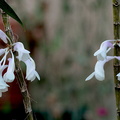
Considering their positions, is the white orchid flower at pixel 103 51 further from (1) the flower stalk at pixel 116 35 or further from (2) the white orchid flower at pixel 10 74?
(2) the white orchid flower at pixel 10 74

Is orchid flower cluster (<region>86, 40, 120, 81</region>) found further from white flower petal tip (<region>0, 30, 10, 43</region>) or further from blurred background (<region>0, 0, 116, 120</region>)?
blurred background (<region>0, 0, 116, 120</region>)

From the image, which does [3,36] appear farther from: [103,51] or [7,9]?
[103,51]

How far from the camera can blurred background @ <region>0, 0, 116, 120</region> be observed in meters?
2.22

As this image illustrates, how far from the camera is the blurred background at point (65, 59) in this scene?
2.22 meters

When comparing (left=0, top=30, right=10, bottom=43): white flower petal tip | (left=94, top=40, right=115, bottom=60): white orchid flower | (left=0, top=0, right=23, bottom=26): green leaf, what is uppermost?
(left=0, top=0, right=23, bottom=26): green leaf

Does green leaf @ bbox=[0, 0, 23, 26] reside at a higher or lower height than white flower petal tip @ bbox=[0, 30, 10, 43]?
higher

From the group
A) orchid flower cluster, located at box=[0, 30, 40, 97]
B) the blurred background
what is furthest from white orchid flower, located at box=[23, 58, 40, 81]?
the blurred background

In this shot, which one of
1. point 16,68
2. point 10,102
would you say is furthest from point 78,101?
point 16,68

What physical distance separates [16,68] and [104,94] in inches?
65.1

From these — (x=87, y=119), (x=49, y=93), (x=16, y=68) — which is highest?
(x=16, y=68)

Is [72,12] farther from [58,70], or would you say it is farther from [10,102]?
[10,102]

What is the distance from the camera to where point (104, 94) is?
2.32 meters

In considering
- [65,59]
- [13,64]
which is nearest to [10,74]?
[13,64]

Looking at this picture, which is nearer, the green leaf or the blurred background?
the green leaf
